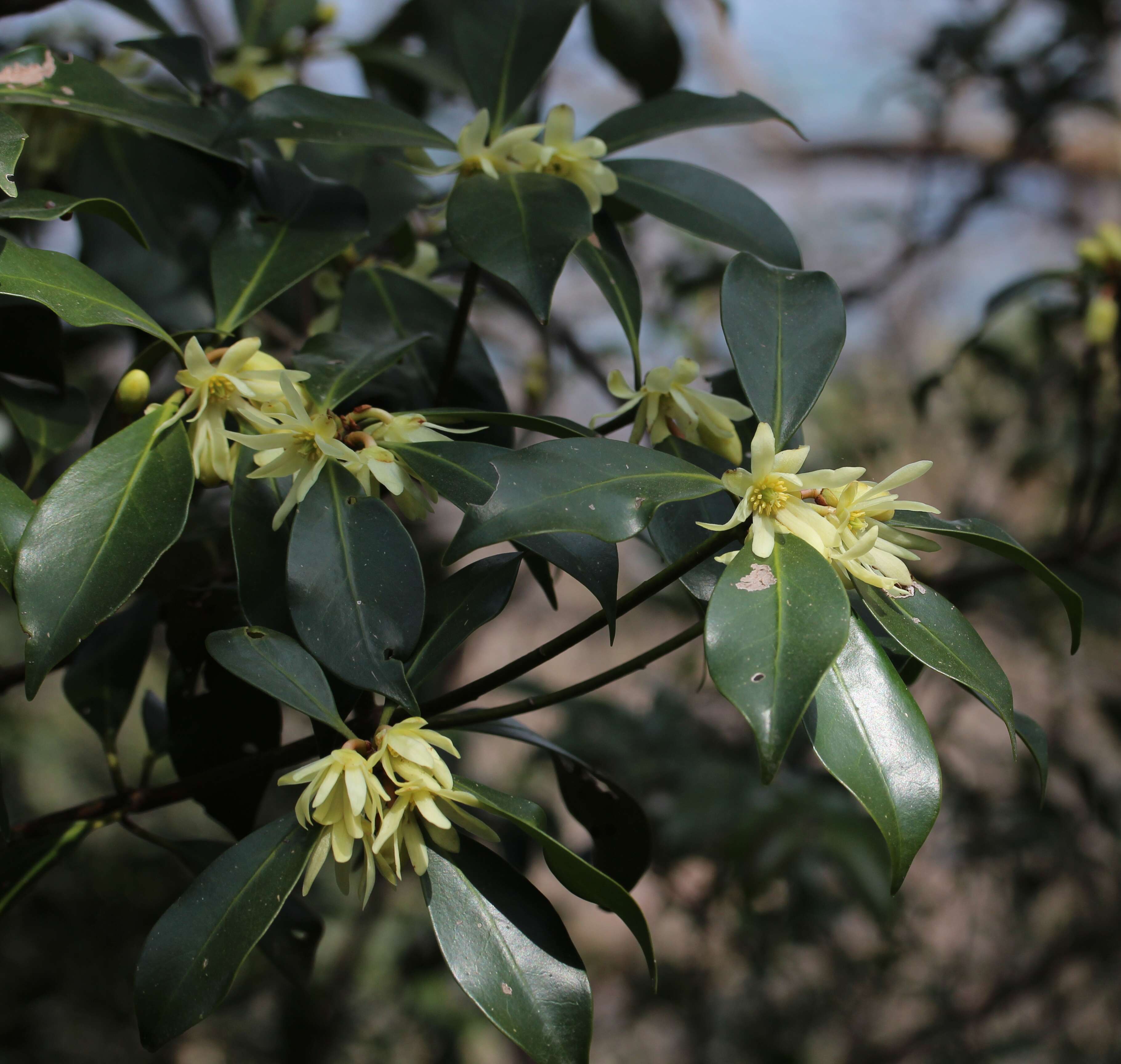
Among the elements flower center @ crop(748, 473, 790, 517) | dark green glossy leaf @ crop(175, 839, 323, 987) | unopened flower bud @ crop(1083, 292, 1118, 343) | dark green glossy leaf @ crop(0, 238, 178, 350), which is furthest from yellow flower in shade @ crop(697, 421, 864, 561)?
unopened flower bud @ crop(1083, 292, 1118, 343)

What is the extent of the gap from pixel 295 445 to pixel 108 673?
38 centimetres

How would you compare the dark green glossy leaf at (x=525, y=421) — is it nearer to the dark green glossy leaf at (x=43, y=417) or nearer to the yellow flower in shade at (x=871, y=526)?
the yellow flower in shade at (x=871, y=526)

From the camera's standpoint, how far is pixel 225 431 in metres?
0.45

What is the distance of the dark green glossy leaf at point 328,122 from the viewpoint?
559mm

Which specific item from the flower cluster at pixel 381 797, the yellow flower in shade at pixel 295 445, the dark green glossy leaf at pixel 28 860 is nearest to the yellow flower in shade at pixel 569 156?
the yellow flower in shade at pixel 295 445

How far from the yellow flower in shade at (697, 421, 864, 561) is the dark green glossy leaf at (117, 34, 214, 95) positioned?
0.55m

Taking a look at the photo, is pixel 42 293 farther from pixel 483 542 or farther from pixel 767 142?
pixel 767 142

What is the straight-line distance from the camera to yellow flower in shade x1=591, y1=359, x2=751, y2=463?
20.5 inches

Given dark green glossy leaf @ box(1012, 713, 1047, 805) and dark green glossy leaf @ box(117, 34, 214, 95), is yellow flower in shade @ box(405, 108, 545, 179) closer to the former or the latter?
dark green glossy leaf @ box(117, 34, 214, 95)

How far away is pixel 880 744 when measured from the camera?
1.31ft

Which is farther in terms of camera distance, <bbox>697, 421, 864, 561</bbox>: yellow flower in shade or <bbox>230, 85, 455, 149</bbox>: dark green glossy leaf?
<bbox>230, 85, 455, 149</bbox>: dark green glossy leaf

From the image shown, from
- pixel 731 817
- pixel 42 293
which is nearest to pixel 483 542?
pixel 42 293

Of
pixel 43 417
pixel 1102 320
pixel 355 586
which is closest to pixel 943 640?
pixel 355 586

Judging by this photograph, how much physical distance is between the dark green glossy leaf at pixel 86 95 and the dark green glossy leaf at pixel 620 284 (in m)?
0.23
